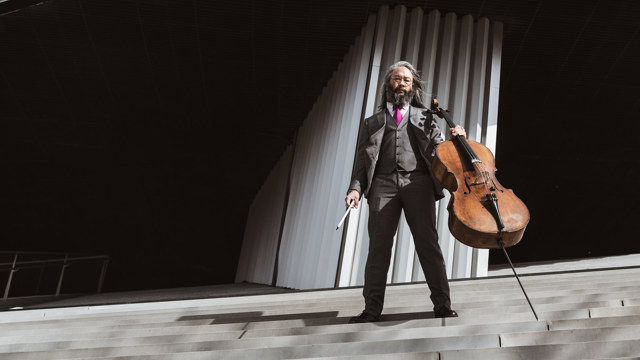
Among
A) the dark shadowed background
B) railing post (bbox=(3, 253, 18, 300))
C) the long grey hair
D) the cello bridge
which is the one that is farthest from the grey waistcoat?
railing post (bbox=(3, 253, 18, 300))

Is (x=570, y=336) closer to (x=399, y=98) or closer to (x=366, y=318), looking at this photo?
(x=366, y=318)

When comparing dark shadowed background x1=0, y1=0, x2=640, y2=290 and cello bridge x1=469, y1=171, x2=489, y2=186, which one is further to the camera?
dark shadowed background x1=0, y1=0, x2=640, y2=290

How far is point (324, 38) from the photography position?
9.46 m

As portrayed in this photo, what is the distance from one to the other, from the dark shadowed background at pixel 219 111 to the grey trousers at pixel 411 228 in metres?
5.68

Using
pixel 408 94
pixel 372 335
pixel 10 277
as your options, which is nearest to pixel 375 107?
pixel 408 94

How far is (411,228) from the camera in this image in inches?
137

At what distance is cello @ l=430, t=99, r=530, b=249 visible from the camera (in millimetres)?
2965

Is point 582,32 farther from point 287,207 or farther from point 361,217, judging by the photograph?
point 287,207

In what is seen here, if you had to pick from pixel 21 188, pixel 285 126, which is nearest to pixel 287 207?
pixel 285 126

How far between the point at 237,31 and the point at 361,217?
149 inches

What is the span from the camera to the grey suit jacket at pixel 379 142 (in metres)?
3.55

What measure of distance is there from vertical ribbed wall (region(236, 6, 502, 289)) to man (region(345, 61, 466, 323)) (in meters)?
3.83

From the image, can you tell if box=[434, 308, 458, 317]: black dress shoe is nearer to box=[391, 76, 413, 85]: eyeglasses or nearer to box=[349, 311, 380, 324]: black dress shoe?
box=[349, 311, 380, 324]: black dress shoe

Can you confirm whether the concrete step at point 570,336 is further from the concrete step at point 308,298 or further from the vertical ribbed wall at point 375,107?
the vertical ribbed wall at point 375,107
